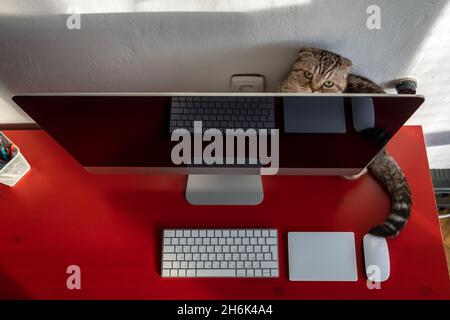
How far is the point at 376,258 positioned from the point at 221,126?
542 mm

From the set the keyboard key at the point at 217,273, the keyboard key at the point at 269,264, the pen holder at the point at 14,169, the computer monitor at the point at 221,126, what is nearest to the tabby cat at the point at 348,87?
the computer monitor at the point at 221,126

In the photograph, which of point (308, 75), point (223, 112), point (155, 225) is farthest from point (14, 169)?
point (308, 75)

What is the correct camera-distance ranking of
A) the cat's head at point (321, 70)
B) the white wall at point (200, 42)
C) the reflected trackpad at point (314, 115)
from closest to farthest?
1. the reflected trackpad at point (314, 115)
2. the white wall at point (200, 42)
3. the cat's head at point (321, 70)

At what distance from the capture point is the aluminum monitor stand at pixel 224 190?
1045 millimetres

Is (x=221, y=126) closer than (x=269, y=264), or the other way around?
(x=221, y=126)

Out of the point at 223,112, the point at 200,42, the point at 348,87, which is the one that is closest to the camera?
the point at 223,112

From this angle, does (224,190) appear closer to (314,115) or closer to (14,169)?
(314,115)

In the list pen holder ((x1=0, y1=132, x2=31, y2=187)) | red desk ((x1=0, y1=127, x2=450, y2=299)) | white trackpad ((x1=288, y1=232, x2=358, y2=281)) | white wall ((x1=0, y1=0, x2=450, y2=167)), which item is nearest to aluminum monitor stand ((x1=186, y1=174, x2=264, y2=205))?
red desk ((x1=0, y1=127, x2=450, y2=299))

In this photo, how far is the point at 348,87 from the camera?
3.33 feet

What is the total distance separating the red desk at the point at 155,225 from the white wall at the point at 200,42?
0.79 feet

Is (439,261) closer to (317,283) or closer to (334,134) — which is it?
(317,283)

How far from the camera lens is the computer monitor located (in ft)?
2.18

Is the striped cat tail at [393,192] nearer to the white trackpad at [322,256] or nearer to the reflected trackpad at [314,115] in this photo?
the white trackpad at [322,256]

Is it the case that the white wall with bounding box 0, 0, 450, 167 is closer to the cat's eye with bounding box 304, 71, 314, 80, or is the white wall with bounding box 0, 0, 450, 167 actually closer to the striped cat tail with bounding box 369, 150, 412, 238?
the cat's eye with bounding box 304, 71, 314, 80
